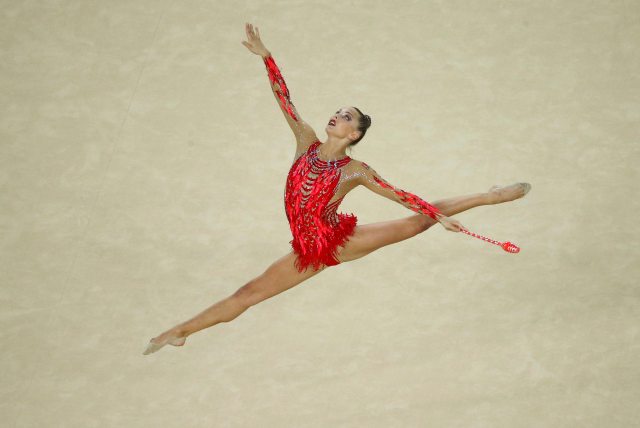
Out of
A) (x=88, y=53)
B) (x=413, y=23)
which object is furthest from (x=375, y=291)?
(x=88, y=53)

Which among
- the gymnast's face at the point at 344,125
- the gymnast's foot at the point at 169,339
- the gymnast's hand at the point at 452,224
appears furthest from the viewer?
the gymnast's foot at the point at 169,339

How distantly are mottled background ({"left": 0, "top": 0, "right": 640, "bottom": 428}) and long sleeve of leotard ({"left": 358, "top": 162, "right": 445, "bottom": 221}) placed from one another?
3.87ft

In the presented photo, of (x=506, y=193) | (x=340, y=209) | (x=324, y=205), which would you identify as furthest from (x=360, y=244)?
(x=340, y=209)

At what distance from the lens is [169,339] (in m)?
6.04

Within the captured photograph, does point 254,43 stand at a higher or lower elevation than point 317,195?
higher

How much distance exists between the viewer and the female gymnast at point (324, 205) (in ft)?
18.8

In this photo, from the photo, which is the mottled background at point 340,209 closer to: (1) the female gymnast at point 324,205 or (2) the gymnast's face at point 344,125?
(1) the female gymnast at point 324,205

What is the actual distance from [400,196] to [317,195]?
1.48 ft

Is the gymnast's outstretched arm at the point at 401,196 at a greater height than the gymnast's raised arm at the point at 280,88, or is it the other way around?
the gymnast's raised arm at the point at 280,88

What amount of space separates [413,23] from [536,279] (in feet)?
7.08

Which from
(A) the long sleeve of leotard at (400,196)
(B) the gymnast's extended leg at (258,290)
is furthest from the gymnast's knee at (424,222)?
(B) the gymnast's extended leg at (258,290)

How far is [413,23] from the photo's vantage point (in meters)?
7.96

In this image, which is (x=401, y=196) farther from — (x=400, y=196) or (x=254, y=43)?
(x=254, y=43)

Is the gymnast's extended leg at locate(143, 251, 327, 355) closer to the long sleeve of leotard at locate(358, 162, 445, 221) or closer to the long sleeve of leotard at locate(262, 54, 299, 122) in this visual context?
the long sleeve of leotard at locate(358, 162, 445, 221)
